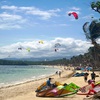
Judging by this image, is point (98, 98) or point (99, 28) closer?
point (98, 98)

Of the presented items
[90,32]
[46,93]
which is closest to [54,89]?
[46,93]

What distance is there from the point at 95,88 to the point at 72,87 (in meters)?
2.31

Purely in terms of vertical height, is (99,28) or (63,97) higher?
(99,28)

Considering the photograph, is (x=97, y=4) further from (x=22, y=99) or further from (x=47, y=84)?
(x=22, y=99)

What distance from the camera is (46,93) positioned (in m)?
18.0

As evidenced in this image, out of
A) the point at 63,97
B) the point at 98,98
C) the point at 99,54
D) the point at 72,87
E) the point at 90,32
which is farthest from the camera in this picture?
the point at 99,54

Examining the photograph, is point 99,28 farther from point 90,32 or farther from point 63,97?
point 63,97

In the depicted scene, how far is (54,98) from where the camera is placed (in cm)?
1720

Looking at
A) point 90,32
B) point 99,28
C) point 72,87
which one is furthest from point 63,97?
point 90,32

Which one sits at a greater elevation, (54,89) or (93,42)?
(93,42)

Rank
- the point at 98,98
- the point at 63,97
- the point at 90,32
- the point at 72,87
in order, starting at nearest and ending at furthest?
the point at 98,98, the point at 63,97, the point at 72,87, the point at 90,32

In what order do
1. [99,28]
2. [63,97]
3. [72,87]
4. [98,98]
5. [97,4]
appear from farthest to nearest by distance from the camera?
[99,28] → [72,87] → [63,97] → [97,4] → [98,98]

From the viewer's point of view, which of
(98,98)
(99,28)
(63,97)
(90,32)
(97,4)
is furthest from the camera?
(90,32)

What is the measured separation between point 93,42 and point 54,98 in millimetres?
24577
